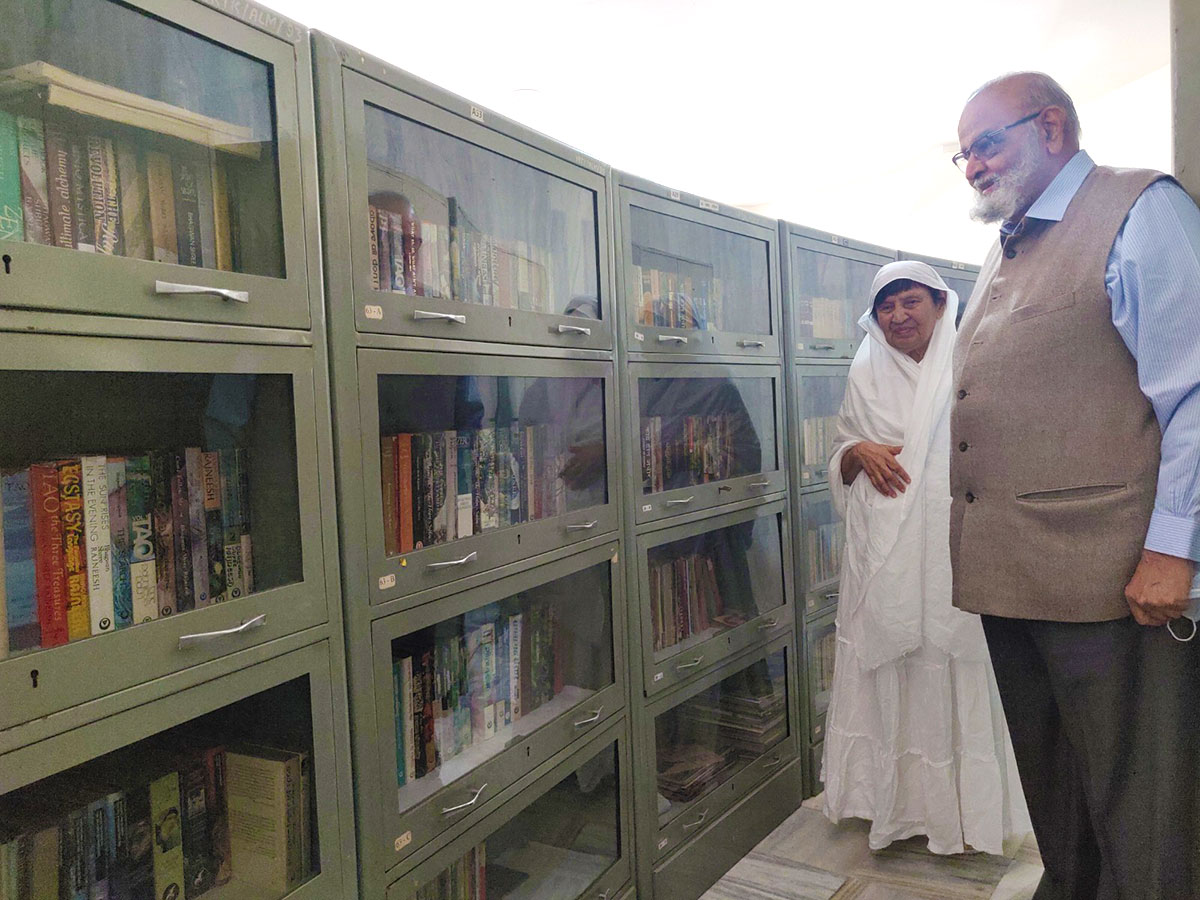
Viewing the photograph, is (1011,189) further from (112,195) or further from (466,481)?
(112,195)

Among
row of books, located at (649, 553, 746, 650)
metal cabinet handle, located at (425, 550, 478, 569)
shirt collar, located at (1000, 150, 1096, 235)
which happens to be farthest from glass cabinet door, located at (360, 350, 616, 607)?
shirt collar, located at (1000, 150, 1096, 235)

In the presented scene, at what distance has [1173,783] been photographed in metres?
1.32

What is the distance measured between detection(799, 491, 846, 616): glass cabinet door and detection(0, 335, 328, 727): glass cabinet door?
6.29 feet

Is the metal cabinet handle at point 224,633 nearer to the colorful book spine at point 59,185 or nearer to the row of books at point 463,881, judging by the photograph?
the colorful book spine at point 59,185

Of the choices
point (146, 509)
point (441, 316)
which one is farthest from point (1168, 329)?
point (146, 509)

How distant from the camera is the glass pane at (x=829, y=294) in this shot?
2.85 m

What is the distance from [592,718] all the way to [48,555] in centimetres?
121

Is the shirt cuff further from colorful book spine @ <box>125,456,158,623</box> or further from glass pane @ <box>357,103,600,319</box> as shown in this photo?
colorful book spine @ <box>125,456,158,623</box>

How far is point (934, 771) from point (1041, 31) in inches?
109

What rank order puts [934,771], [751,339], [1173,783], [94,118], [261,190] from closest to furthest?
[94,118]
[261,190]
[1173,783]
[934,771]
[751,339]

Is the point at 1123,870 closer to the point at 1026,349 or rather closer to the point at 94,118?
the point at 1026,349

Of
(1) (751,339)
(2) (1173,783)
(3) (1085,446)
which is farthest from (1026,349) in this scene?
(1) (751,339)

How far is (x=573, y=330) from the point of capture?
71.6 inches

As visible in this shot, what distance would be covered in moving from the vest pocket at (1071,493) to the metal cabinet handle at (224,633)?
4.14 feet
